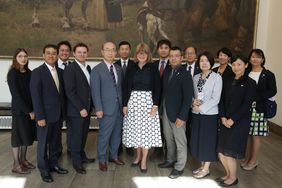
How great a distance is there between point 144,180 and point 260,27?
5.63m

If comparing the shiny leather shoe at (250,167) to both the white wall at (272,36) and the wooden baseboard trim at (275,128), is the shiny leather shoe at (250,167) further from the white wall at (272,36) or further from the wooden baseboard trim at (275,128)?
the white wall at (272,36)

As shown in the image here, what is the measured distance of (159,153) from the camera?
518 centimetres

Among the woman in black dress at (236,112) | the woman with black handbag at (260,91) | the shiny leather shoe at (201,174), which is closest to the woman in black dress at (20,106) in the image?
the shiny leather shoe at (201,174)

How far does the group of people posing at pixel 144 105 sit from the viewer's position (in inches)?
153

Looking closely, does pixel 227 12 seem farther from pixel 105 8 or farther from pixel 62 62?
pixel 62 62

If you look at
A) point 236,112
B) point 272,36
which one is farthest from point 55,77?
point 272,36

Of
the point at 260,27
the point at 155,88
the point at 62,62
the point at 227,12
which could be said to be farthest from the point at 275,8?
the point at 62,62

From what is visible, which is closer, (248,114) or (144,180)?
(248,114)

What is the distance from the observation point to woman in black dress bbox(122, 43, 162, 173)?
433cm

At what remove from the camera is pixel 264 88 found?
440 centimetres

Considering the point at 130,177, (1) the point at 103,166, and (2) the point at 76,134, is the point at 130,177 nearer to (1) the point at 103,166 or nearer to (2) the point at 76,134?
(1) the point at 103,166

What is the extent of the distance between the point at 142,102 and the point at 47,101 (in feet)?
4.56

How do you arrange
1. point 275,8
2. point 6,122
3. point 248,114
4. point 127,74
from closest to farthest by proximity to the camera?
point 248,114 < point 127,74 < point 6,122 < point 275,8

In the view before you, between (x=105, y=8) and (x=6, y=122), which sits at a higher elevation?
(x=105, y=8)
